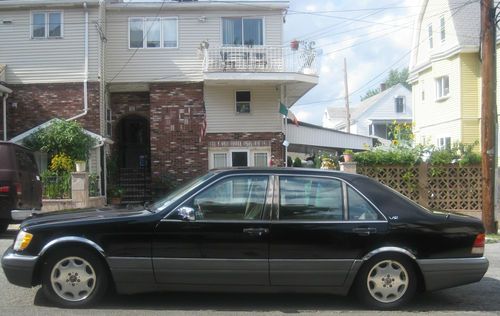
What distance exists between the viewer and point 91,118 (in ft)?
66.2

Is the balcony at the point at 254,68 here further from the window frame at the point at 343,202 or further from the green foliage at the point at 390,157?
the window frame at the point at 343,202

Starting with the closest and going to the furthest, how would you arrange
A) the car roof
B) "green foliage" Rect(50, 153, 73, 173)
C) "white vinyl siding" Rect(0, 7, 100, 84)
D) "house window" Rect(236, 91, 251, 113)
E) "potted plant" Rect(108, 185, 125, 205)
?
the car roof, "green foliage" Rect(50, 153, 73, 173), "potted plant" Rect(108, 185, 125, 205), "white vinyl siding" Rect(0, 7, 100, 84), "house window" Rect(236, 91, 251, 113)

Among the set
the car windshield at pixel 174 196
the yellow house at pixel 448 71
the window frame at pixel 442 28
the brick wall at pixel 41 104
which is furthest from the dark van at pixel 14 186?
the window frame at pixel 442 28

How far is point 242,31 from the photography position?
2103 cm

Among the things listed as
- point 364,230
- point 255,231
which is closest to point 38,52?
point 255,231

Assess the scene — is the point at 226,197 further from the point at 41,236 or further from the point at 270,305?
the point at 41,236

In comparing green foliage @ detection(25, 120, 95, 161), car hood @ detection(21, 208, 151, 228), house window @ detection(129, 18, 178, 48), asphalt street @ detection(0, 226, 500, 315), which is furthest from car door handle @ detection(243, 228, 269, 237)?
house window @ detection(129, 18, 178, 48)

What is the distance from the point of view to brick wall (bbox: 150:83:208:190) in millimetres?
20703

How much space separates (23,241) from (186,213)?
66.6 inches

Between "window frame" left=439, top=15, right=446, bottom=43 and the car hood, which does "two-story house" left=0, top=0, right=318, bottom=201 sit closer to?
"window frame" left=439, top=15, right=446, bottom=43

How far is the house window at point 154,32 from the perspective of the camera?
69.0ft

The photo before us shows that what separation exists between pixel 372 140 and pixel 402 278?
89.0ft

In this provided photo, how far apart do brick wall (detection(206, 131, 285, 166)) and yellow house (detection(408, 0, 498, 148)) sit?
19.5 feet

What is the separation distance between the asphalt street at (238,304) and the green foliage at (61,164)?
11.8 meters
